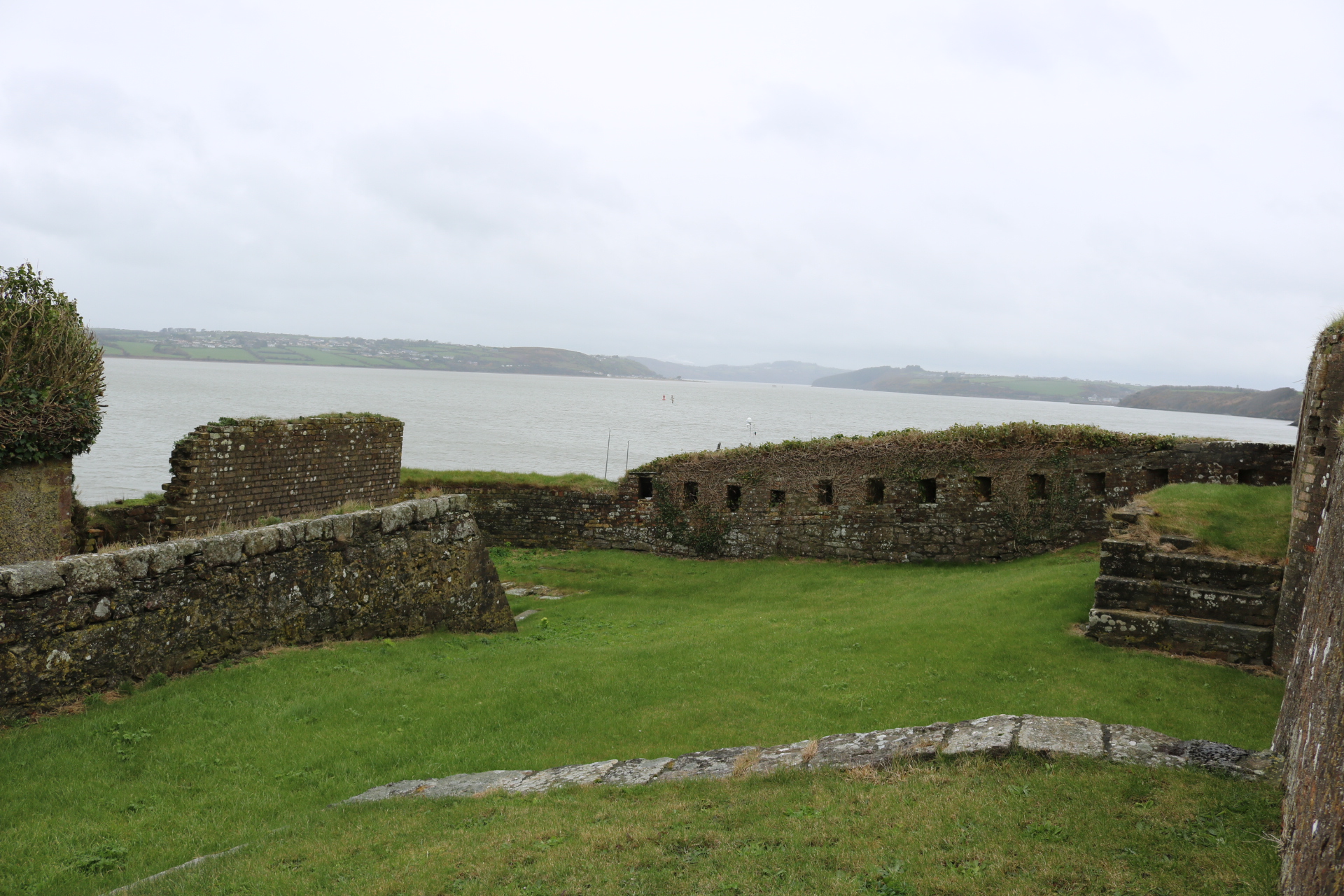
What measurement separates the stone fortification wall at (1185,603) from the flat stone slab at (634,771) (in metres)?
7.53

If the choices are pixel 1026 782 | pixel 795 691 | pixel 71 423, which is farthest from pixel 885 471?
pixel 71 423

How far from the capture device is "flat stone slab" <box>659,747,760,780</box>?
7.10m

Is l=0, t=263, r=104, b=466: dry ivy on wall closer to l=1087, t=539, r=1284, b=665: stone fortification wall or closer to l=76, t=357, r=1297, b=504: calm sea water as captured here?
l=76, t=357, r=1297, b=504: calm sea water

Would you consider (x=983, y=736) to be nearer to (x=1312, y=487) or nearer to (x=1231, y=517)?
(x=1312, y=487)

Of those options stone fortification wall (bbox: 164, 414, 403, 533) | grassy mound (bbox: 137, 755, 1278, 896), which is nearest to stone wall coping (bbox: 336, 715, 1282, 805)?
grassy mound (bbox: 137, 755, 1278, 896)

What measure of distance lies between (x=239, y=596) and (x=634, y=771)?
5.96m

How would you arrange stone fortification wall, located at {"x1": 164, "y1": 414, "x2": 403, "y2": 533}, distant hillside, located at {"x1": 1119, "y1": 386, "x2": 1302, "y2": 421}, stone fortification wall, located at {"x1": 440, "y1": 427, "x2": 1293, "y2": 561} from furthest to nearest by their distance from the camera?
distant hillside, located at {"x1": 1119, "y1": 386, "x2": 1302, "y2": 421}
stone fortification wall, located at {"x1": 440, "y1": 427, "x2": 1293, "y2": 561}
stone fortification wall, located at {"x1": 164, "y1": 414, "x2": 403, "y2": 533}

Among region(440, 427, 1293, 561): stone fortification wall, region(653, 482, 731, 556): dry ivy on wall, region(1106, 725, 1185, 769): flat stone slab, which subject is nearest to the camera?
region(1106, 725, 1185, 769): flat stone slab

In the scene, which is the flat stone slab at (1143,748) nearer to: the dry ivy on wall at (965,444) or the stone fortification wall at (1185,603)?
the stone fortification wall at (1185,603)

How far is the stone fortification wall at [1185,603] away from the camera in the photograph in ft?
37.2

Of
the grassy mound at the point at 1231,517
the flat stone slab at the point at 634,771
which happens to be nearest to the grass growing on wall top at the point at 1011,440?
the grassy mound at the point at 1231,517

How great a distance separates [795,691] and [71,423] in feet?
41.5

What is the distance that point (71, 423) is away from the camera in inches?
548

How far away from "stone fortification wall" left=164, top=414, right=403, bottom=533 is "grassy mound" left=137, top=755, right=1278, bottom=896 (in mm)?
12029
